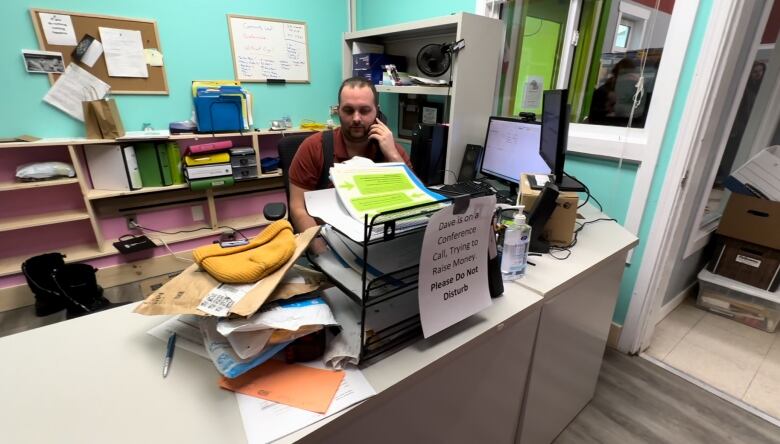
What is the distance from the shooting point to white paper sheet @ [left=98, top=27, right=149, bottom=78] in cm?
243

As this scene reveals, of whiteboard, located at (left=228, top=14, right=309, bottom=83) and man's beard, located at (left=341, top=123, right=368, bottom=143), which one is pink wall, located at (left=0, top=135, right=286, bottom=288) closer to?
whiteboard, located at (left=228, top=14, right=309, bottom=83)

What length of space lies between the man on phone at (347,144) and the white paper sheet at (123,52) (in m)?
1.65

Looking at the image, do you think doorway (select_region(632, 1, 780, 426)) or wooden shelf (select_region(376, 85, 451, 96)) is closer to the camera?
doorway (select_region(632, 1, 780, 426))

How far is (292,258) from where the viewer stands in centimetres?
79

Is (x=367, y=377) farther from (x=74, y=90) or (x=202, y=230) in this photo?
(x=74, y=90)

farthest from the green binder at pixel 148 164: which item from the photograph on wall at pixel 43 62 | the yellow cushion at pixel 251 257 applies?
the yellow cushion at pixel 251 257

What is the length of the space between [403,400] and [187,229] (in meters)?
2.83

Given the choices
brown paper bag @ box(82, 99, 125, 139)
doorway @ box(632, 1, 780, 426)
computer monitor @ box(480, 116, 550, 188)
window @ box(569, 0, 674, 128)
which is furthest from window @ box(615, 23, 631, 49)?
brown paper bag @ box(82, 99, 125, 139)

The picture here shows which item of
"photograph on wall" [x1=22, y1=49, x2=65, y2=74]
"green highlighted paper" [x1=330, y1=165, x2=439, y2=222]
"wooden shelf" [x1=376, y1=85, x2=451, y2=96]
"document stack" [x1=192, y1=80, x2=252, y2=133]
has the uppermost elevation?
"photograph on wall" [x1=22, y1=49, x2=65, y2=74]

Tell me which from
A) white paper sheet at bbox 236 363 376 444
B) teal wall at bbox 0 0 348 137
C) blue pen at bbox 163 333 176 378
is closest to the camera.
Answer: white paper sheet at bbox 236 363 376 444

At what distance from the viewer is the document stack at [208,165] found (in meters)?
2.63

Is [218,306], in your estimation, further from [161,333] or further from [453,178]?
[453,178]

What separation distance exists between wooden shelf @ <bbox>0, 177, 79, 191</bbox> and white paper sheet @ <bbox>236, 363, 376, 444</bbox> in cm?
252

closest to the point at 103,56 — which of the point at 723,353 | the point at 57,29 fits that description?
the point at 57,29
